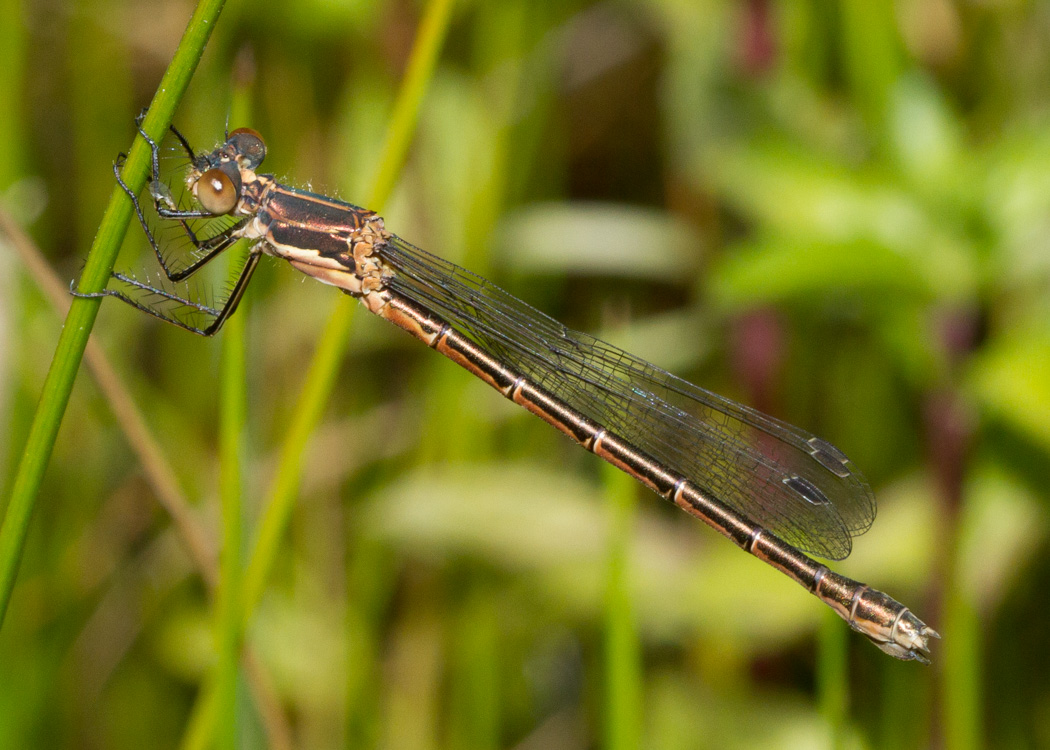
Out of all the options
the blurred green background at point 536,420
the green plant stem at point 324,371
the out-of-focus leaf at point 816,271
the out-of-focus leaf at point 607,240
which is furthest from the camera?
the out-of-focus leaf at point 607,240

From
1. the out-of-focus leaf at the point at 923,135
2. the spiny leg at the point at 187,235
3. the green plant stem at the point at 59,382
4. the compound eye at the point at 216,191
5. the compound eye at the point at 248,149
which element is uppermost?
the out-of-focus leaf at the point at 923,135

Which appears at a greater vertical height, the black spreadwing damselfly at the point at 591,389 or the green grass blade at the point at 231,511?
the black spreadwing damselfly at the point at 591,389

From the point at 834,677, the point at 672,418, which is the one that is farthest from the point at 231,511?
the point at 672,418

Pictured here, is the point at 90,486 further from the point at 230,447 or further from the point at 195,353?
the point at 230,447

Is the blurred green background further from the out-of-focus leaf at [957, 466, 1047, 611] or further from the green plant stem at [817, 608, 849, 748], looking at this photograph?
the green plant stem at [817, 608, 849, 748]

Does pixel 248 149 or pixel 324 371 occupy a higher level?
pixel 248 149

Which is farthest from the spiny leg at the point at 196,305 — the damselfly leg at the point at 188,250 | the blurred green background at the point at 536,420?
the blurred green background at the point at 536,420

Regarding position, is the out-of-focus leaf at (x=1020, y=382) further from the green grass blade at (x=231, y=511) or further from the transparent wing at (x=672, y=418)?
the green grass blade at (x=231, y=511)

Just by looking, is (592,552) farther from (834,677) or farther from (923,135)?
(923,135)
